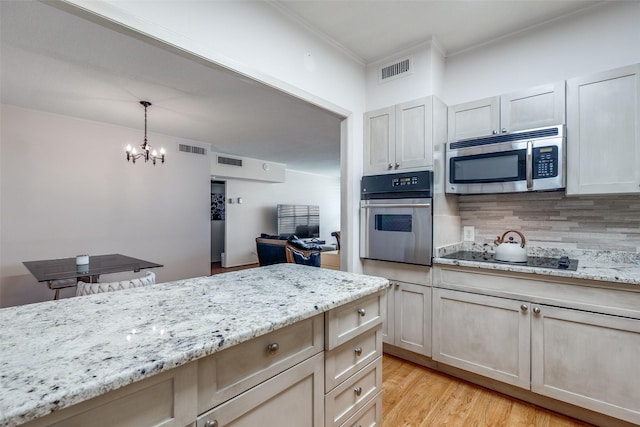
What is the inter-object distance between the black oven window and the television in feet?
17.0

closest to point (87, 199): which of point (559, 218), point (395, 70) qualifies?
point (395, 70)

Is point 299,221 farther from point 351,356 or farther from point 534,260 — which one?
point 351,356

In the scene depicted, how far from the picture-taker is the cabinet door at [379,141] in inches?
102

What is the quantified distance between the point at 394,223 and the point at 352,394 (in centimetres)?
146

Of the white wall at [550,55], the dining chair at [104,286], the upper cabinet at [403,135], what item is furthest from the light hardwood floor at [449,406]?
the white wall at [550,55]

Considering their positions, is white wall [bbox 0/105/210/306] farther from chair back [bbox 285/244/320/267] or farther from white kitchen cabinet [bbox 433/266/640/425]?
white kitchen cabinet [bbox 433/266/640/425]

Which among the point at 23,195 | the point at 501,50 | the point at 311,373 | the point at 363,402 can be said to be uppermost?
the point at 501,50

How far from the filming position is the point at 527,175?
6.93 ft

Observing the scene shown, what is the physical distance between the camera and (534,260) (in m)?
2.21

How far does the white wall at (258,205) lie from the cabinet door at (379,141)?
506cm

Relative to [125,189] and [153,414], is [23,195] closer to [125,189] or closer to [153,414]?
[125,189]

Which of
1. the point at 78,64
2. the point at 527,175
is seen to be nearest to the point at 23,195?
the point at 78,64

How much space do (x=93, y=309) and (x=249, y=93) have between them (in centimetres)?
284

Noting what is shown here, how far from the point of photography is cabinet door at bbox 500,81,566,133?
2.05 m
